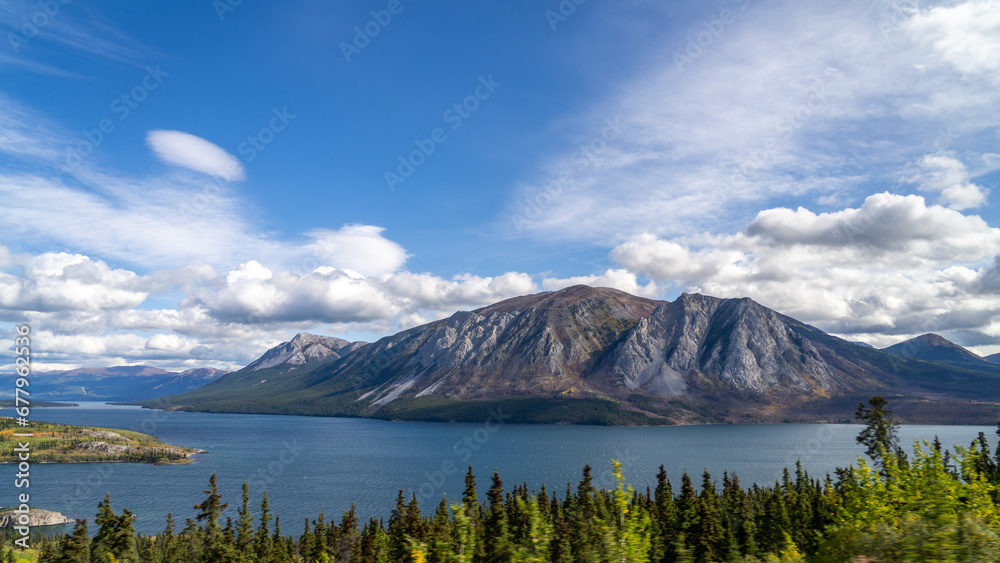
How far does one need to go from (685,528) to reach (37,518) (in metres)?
184

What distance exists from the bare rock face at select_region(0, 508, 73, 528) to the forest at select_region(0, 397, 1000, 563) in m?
43.2

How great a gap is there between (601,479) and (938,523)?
6974 inches

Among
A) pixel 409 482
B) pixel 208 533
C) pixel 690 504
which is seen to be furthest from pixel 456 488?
pixel 208 533

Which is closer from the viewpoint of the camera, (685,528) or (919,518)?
(919,518)

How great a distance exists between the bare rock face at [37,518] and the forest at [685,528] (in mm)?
43168

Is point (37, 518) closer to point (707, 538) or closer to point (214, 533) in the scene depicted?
point (214, 533)

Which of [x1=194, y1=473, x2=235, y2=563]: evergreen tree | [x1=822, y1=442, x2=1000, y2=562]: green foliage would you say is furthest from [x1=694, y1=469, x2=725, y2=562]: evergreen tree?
[x1=194, y1=473, x2=235, y2=563]: evergreen tree

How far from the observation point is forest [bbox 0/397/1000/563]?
18.5m

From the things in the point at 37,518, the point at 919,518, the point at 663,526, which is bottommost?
the point at 37,518

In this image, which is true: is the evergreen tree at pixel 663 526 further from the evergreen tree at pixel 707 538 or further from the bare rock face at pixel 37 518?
the bare rock face at pixel 37 518

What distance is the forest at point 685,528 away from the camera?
730 inches

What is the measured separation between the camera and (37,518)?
157 m

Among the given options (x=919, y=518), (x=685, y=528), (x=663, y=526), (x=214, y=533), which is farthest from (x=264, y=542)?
(x=919, y=518)

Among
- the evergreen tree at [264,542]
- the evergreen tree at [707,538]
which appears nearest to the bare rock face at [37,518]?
the evergreen tree at [264,542]
